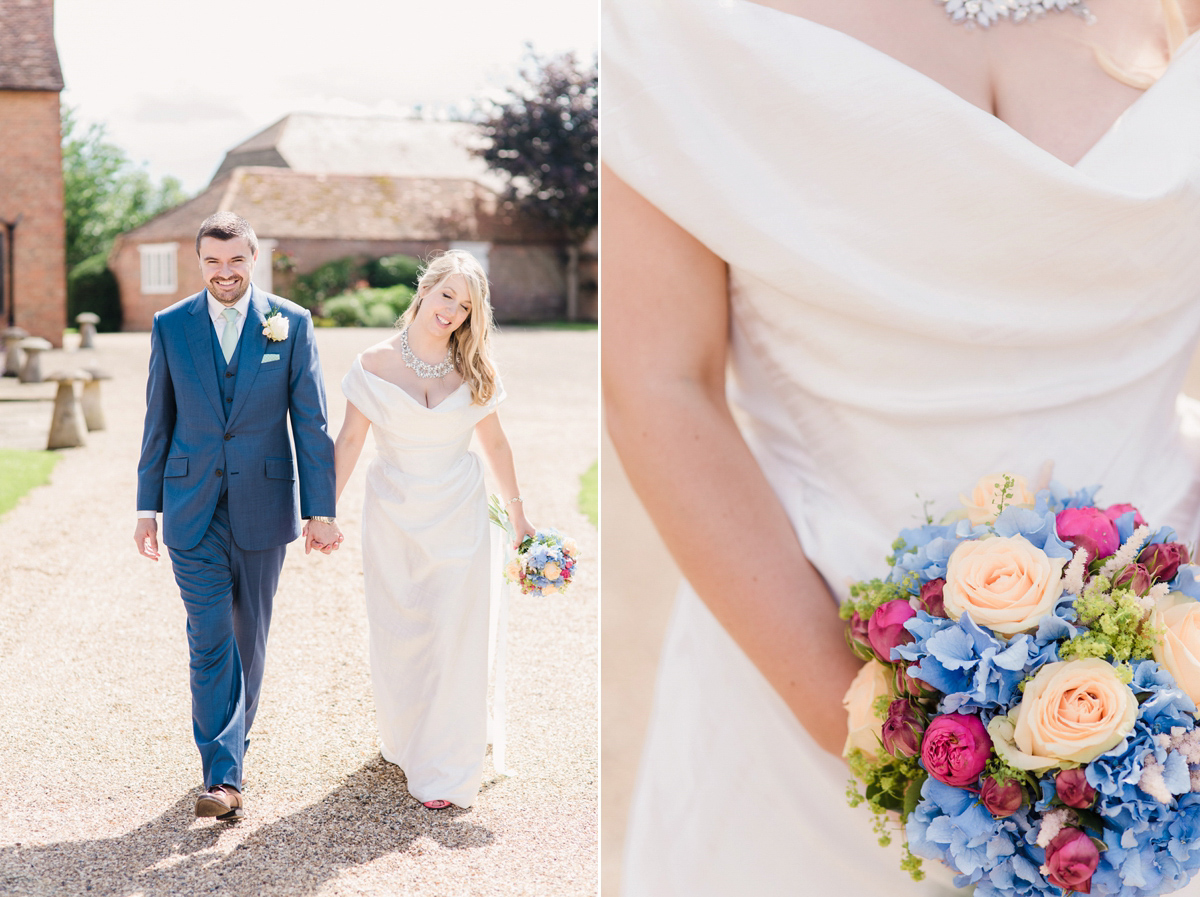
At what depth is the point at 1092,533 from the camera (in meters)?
1.37

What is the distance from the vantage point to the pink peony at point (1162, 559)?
1376mm

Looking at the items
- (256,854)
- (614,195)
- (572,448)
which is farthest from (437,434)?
(572,448)

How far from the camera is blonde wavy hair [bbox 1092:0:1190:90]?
1.59m

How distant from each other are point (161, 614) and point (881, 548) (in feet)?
19.6

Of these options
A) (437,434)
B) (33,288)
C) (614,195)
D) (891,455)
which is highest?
(614,195)

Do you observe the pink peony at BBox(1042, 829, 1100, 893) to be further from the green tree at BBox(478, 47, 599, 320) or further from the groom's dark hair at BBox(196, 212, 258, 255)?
the green tree at BBox(478, 47, 599, 320)

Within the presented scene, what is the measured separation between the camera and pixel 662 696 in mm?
1781

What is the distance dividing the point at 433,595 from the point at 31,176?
22.2 metres

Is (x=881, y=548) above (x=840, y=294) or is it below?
below

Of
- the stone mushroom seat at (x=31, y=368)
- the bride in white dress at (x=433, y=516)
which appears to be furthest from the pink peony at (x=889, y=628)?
the stone mushroom seat at (x=31, y=368)

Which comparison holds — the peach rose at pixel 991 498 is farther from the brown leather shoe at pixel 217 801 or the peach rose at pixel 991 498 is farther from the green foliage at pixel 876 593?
the brown leather shoe at pixel 217 801

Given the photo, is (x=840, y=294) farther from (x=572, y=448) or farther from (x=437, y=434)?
(x=572, y=448)

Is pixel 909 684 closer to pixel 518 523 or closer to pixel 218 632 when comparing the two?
pixel 518 523

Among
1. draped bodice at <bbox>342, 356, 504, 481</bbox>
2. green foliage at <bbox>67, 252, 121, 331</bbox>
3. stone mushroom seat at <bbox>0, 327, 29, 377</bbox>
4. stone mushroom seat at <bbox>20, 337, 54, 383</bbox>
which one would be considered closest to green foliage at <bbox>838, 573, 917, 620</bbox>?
draped bodice at <bbox>342, 356, 504, 481</bbox>
